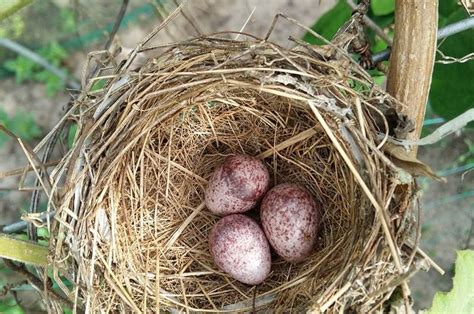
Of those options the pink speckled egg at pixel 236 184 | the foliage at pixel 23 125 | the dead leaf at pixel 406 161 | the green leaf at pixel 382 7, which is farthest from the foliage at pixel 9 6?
the foliage at pixel 23 125

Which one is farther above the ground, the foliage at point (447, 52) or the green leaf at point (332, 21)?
the green leaf at point (332, 21)

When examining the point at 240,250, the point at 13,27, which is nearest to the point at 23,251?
the point at 240,250

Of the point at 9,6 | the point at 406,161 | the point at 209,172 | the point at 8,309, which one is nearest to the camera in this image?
the point at 406,161

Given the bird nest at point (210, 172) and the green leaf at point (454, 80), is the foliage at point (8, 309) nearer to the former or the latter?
the bird nest at point (210, 172)

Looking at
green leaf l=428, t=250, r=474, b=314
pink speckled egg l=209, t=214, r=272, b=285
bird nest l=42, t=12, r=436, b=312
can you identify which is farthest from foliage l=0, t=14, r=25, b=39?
green leaf l=428, t=250, r=474, b=314

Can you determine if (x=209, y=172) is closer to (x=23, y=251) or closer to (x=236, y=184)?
(x=236, y=184)

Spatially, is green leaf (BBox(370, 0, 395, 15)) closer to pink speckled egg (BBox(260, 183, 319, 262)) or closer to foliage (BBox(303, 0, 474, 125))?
foliage (BBox(303, 0, 474, 125))
